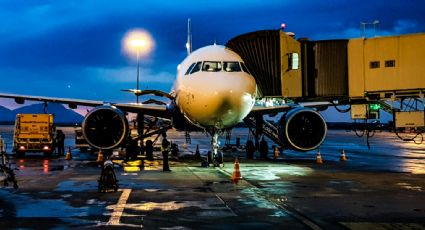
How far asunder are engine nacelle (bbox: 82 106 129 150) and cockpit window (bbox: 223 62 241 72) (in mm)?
5379

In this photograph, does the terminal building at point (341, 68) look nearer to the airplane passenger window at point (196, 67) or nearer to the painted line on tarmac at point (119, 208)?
the airplane passenger window at point (196, 67)

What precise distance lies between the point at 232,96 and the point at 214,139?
2.82 metres

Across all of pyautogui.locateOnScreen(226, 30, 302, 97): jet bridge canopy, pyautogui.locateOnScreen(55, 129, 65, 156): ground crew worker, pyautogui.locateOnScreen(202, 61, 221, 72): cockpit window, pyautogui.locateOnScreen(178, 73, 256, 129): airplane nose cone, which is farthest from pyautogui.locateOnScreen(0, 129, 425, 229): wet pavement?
pyautogui.locateOnScreen(55, 129, 65, 156): ground crew worker

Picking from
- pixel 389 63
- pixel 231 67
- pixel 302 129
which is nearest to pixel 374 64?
pixel 389 63

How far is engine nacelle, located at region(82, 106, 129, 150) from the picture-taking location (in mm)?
22297

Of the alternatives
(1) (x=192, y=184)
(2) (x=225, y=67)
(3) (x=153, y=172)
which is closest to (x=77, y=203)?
(1) (x=192, y=184)

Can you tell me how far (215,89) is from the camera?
58.5ft

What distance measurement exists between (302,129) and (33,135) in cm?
1534

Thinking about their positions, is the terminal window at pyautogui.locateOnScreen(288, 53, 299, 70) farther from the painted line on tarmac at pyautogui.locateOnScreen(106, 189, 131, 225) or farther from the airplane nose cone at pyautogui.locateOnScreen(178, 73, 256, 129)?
the painted line on tarmac at pyautogui.locateOnScreen(106, 189, 131, 225)

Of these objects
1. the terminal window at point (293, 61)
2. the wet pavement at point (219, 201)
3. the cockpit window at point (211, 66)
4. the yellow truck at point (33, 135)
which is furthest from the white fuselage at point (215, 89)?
the yellow truck at point (33, 135)

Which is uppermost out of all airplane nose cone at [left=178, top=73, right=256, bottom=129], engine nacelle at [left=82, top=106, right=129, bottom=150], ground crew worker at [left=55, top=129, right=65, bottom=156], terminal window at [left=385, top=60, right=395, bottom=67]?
terminal window at [left=385, top=60, right=395, bottom=67]

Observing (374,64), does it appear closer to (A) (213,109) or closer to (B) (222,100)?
(B) (222,100)

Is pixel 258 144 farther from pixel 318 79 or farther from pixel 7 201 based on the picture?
pixel 7 201

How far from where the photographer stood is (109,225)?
29.2 ft
